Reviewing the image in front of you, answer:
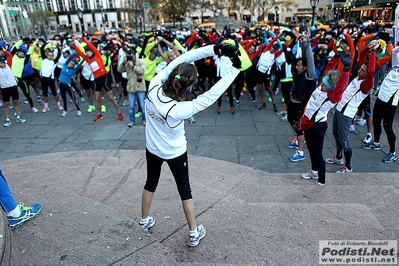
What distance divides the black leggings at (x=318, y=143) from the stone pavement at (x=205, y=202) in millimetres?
260

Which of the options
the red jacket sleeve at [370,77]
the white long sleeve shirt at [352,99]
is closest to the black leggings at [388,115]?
the white long sleeve shirt at [352,99]

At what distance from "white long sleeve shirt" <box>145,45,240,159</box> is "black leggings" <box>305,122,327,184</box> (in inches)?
79.4

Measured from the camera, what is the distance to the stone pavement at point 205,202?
2430 millimetres

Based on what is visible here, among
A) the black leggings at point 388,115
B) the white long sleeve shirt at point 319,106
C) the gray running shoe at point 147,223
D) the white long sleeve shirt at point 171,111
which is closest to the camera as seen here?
the white long sleeve shirt at point 171,111

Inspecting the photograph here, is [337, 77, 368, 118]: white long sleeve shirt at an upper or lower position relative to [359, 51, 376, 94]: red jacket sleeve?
lower

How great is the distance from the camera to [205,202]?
3.34 meters

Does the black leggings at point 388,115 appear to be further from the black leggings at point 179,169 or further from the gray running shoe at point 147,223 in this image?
the gray running shoe at point 147,223

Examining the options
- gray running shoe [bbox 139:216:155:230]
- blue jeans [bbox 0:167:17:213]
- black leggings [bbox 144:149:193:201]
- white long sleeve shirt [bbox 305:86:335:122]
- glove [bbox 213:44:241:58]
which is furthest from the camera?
white long sleeve shirt [bbox 305:86:335:122]

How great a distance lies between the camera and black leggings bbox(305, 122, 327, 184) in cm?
385

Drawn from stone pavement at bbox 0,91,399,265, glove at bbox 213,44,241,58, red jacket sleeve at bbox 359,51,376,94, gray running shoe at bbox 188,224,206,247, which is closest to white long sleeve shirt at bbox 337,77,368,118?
red jacket sleeve at bbox 359,51,376,94

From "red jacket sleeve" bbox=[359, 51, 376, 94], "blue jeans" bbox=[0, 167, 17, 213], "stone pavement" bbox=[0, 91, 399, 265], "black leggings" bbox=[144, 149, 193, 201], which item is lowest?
"stone pavement" bbox=[0, 91, 399, 265]

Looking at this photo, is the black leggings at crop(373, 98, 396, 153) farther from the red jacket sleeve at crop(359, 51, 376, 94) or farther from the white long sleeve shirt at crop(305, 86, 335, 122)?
the white long sleeve shirt at crop(305, 86, 335, 122)

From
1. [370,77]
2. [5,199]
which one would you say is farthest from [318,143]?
[5,199]

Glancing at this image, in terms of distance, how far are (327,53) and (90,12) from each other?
8371 centimetres
